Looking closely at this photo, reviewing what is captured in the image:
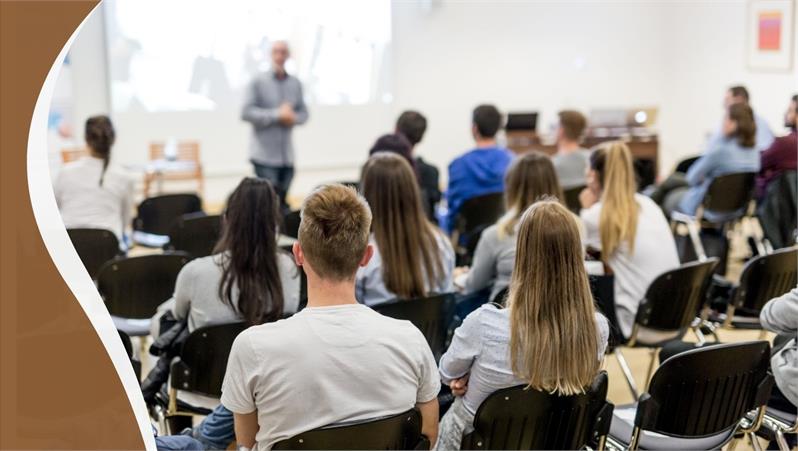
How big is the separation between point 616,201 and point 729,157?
97.6 inches

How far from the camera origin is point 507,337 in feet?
8.00

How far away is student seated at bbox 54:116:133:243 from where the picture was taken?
16.1 feet

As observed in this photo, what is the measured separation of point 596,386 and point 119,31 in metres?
7.19

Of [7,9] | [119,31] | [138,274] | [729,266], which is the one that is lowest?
[729,266]

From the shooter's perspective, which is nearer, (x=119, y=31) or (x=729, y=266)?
(x=729, y=266)

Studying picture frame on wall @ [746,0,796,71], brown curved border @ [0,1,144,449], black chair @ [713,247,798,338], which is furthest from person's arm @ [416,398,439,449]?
picture frame on wall @ [746,0,796,71]

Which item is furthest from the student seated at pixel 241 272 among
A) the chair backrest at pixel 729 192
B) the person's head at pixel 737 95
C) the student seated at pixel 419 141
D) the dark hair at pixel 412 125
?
the person's head at pixel 737 95

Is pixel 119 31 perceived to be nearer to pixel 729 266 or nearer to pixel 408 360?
pixel 729 266

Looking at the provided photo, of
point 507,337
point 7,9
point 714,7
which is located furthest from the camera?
point 714,7

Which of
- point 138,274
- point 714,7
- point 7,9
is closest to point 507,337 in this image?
point 7,9

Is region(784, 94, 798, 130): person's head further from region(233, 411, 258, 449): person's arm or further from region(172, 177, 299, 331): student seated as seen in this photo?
region(233, 411, 258, 449): person's arm

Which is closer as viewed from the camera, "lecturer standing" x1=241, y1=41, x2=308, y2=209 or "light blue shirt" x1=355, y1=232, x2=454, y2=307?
"light blue shirt" x1=355, y1=232, x2=454, y2=307

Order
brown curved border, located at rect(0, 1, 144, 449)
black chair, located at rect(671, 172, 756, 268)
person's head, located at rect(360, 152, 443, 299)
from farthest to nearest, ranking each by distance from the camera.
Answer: black chair, located at rect(671, 172, 756, 268), person's head, located at rect(360, 152, 443, 299), brown curved border, located at rect(0, 1, 144, 449)

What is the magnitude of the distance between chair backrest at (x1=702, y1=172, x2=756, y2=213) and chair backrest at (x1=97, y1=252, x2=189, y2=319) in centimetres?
343
